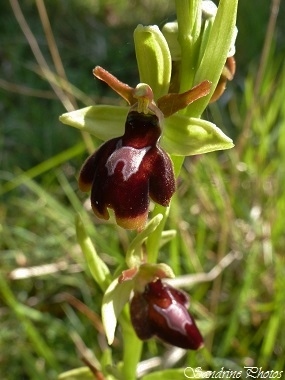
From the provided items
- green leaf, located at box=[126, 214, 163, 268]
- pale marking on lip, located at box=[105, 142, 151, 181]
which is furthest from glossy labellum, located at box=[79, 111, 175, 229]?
green leaf, located at box=[126, 214, 163, 268]

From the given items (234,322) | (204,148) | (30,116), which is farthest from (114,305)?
(30,116)

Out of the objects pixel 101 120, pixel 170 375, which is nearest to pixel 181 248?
pixel 170 375

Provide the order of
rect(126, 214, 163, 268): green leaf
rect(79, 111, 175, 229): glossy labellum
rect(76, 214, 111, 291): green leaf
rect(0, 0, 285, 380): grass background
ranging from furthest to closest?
rect(0, 0, 285, 380): grass background → rect(76, 214, 111, 291): green leaf → rect(126, 214, 163, 268): green leaf → rect(79, 111, 175, 229): glossy labellum

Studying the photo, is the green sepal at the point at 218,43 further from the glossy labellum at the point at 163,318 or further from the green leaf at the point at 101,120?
the glossy labellum at the point at 163,318

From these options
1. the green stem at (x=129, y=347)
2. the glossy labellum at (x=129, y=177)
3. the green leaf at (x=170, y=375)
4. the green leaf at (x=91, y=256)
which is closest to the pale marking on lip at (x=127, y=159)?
the glossy labellum at (x=129, y=177)

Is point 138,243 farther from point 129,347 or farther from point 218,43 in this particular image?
point 218,43

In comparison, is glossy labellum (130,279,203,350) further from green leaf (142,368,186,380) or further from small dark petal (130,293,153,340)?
green leaf (142,368,186,380)

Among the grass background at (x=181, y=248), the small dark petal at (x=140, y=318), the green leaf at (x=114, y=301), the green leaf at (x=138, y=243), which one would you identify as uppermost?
the green leaf at (x=138, y=243)
